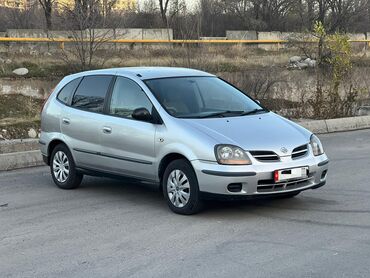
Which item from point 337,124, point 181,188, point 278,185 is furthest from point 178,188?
point 337,124

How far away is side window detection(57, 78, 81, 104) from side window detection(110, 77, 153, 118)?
38.6 inches

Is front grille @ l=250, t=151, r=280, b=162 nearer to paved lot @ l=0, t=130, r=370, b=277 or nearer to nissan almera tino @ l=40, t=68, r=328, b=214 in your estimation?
nissan almera tino @ l=40, t=68, r=328, b=214

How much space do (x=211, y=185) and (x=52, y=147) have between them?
322 cm

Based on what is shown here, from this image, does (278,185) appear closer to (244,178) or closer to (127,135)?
(244,178)

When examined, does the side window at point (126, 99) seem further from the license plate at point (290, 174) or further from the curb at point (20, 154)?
the curb at point (20, 154)

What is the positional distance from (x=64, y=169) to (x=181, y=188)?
2412 mm

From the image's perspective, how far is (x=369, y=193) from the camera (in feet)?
23.9

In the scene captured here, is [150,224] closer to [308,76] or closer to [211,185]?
[211,185]

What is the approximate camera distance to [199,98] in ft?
23.1

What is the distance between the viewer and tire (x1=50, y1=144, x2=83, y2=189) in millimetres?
7848

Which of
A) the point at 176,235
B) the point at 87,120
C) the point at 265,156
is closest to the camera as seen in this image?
the point at 176,235

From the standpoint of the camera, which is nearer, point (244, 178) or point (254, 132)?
point (244, 178)

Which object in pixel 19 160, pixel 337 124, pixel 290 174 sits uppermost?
pixel 290 174

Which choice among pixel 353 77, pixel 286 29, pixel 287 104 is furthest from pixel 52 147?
pixel 286 29
